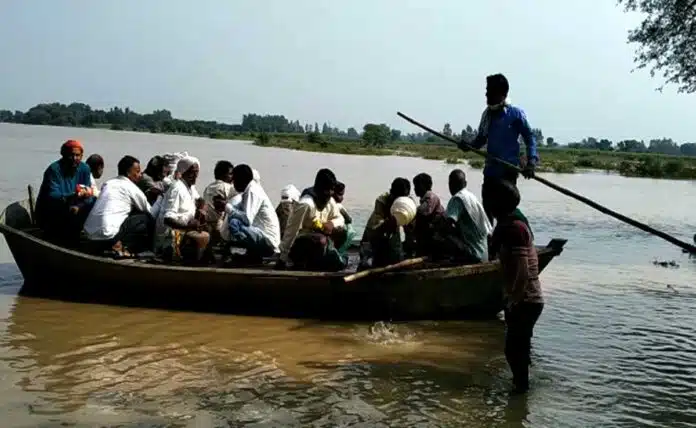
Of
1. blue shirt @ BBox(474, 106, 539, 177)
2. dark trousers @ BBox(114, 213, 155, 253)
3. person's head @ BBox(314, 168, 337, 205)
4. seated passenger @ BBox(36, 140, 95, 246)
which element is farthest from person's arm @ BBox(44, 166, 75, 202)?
blue shirt @ BBox(474, 106, 539, 177)

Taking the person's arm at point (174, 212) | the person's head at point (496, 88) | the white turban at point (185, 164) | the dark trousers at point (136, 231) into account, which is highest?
the person's head at point (496, 88)

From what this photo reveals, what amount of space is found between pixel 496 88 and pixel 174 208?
3606 millimetres

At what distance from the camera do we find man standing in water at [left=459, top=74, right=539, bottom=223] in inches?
294

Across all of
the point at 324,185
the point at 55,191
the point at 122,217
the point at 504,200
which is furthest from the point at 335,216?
the point at 55,191

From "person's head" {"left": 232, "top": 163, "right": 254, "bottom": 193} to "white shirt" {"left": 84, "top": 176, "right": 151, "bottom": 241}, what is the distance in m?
1.18

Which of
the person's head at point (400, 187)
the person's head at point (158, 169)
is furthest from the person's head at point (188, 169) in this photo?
the person's head at point (400, 187)

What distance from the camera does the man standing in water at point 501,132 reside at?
7.46 meters

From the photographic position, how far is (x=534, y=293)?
18.1ft

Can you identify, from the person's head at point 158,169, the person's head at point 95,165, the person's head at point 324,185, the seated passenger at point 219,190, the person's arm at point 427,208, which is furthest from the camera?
the person's head at point 158,169

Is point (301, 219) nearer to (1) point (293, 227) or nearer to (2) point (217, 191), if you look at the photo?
(1) point (293, 227)

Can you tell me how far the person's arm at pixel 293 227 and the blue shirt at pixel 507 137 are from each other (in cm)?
195

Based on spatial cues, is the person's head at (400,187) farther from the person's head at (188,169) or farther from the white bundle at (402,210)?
the person's head at (188,169)

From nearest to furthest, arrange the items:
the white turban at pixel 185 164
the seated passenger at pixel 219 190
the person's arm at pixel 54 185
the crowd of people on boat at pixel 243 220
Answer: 1. the crowd of people on boat at pixel 243 220
2. the white turban at pixel 185 164
3. the person's arm at pixel 54 185
4. the seated passenger at pixel 219 190

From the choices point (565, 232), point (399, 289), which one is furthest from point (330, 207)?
point (565, 232)
